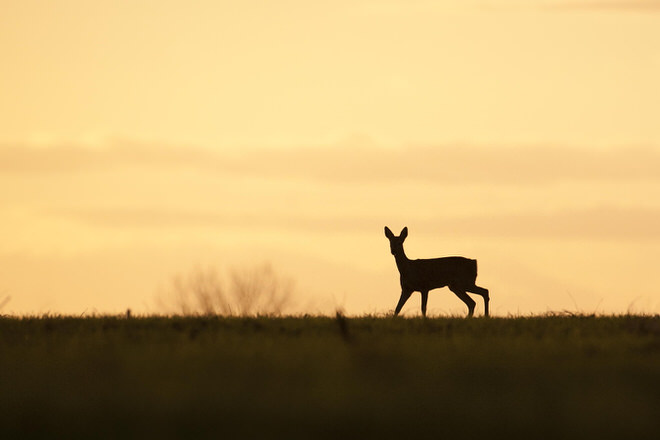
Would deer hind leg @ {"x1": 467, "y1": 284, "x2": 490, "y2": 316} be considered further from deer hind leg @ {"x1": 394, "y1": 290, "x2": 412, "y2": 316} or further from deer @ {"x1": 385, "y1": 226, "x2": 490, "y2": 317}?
deer hind leg @ {"x1": 394, "y1": 290, "x2": 412, "y2": 316}

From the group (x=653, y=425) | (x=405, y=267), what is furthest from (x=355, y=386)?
(x=405, y=267)

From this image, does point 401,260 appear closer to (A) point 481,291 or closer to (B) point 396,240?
(B) point 396,240

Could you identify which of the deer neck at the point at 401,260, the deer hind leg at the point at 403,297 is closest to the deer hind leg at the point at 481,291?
the deer neck at the point at 401,260

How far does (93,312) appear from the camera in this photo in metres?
18.7

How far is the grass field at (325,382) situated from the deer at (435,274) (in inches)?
359

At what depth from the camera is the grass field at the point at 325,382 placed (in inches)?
334

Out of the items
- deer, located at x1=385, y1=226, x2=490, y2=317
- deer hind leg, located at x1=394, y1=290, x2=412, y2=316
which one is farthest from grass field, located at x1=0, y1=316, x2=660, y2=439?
deer, located at x1=385, y1=226, x2=490, y2=317

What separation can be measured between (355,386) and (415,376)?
97 centimetres

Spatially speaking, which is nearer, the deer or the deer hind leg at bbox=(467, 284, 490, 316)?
the deer

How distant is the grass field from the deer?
911 centimetres

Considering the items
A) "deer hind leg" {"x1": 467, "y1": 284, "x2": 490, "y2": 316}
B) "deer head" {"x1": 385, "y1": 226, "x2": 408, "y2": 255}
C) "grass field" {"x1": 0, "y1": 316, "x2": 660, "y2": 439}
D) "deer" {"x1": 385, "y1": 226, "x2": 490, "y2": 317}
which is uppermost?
"deer head" {"x1": 385, "y1": 226, "x2": 408, "y2": 255}

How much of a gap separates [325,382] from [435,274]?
15.9 metres

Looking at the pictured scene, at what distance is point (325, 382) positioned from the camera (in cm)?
1023

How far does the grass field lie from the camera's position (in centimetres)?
848
